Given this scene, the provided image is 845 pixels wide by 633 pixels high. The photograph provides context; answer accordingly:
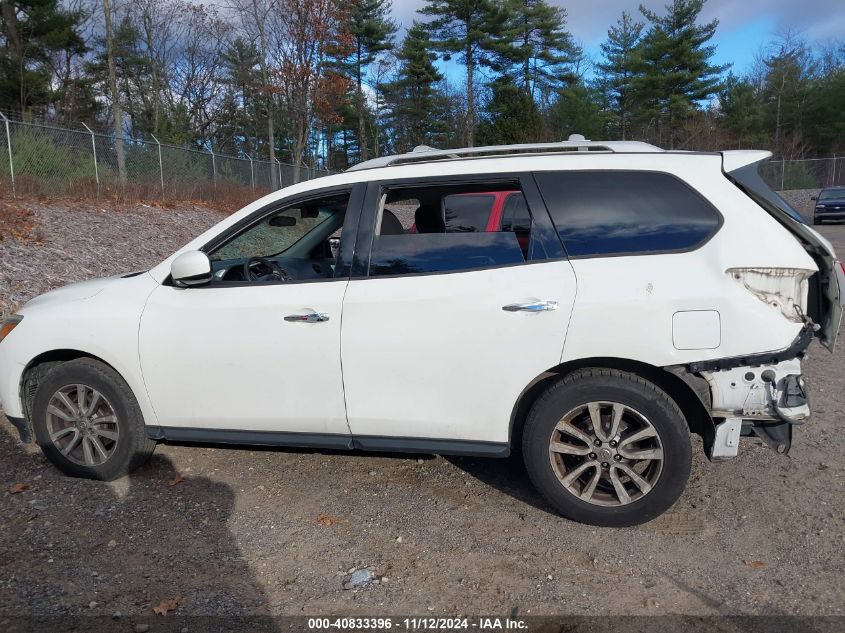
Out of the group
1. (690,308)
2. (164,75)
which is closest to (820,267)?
(690,308)

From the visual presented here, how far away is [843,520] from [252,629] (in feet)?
10.0

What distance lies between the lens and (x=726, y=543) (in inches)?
130

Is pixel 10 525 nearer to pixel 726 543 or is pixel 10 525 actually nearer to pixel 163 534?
pixel 163 534

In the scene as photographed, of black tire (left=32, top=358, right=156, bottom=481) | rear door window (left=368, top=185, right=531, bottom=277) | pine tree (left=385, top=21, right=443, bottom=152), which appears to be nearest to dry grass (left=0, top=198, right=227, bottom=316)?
black tire (left=32, top=358, right=156, bottom=481)

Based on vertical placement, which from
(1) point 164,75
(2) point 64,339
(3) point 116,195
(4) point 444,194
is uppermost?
(1) point 164,75

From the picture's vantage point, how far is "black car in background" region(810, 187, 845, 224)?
25.9m

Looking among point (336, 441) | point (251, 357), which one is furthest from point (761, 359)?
point (251, 357)

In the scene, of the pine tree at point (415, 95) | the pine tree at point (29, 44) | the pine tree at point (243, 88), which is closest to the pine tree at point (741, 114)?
the pine tree at point (415, 95)

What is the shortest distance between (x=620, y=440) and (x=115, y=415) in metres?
2.97

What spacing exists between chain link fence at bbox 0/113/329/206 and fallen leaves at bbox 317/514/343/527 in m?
12.8

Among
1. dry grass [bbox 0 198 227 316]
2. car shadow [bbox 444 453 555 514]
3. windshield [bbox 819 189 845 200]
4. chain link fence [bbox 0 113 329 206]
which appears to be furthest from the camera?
windshield [bbox 819 189 845 200]

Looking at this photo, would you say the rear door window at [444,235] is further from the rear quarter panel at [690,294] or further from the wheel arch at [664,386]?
the wheel arch at [664,386]

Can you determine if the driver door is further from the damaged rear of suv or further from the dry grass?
the dry grass

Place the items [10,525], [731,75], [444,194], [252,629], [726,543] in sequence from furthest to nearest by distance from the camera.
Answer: [731,75] → [444,194] → [10,525] → [726,543] → [252,629]
